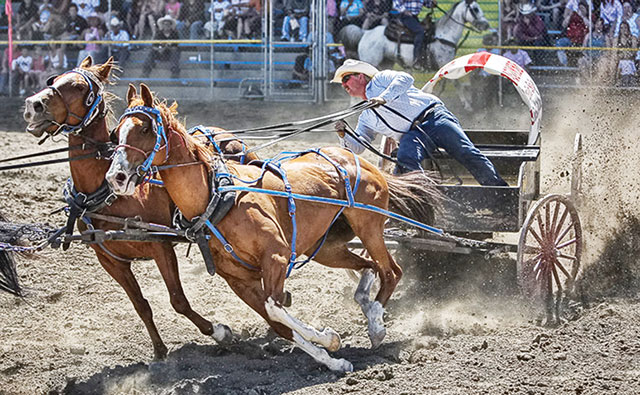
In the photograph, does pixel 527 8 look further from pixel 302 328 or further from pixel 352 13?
pixel 302 328

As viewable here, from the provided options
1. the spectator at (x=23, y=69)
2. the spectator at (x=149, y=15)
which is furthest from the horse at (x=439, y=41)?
the spectator at (x=23, y=69)

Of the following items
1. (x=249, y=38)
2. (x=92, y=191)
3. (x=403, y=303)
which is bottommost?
(x=403, y=303)

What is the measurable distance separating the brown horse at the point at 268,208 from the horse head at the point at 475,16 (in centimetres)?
795

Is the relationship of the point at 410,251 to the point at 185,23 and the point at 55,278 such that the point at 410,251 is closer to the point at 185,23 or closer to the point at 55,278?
the point at 55,278

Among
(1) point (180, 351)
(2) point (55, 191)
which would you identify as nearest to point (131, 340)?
(1) point (180, 351)

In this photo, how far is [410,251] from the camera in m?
7.38

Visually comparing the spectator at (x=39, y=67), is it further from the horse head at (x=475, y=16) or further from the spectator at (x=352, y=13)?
the horse head at (x=475, y=16)

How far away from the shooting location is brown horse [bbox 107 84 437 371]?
4.71m

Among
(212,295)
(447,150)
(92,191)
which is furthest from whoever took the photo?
(212,295)

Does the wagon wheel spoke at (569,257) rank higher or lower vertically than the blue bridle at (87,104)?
lower

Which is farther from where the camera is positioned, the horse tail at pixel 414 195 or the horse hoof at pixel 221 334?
the horse tail at pixel 414 195

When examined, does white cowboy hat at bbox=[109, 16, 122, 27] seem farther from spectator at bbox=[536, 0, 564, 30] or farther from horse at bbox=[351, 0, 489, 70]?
spectator at bbox=[536, 0, 564, 30]

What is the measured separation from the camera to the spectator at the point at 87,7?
48.8ft

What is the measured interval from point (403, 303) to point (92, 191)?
2749 mm
